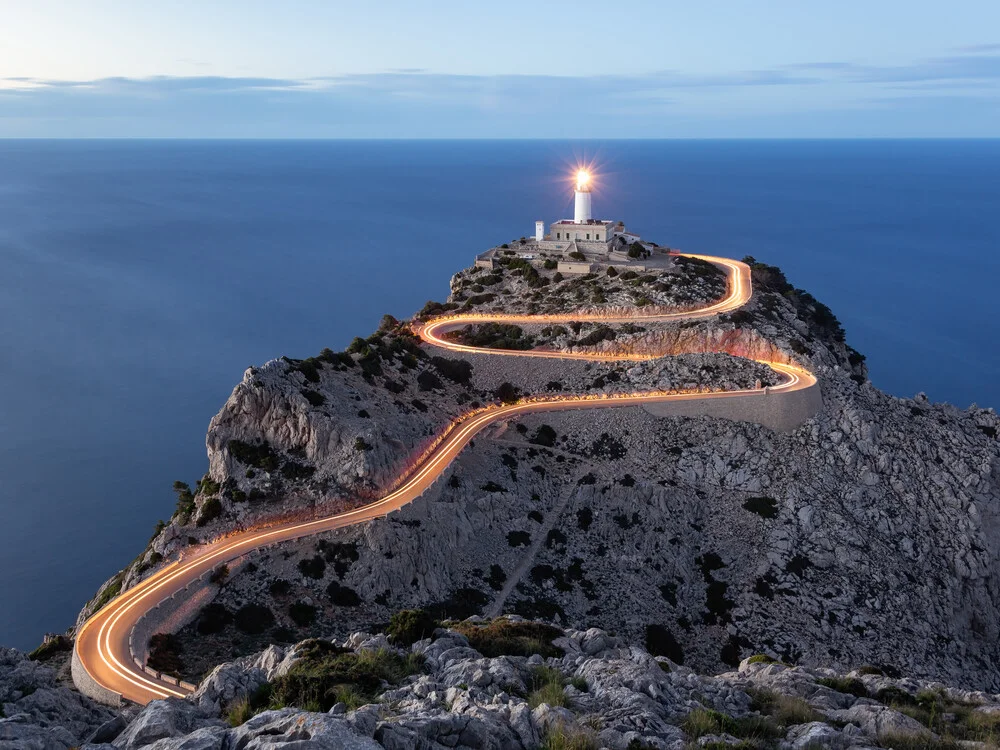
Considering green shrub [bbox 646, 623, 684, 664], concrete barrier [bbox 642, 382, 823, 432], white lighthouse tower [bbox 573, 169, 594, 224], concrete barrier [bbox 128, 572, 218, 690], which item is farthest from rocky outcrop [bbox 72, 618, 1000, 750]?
white lighthouse tower [bbox 573, 169, 594, 224]

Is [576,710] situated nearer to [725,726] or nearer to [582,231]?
[725,726]

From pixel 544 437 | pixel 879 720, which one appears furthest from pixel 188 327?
pixel 879 720

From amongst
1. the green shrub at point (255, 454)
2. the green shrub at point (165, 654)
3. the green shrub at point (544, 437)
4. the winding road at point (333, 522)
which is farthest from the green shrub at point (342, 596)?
the green shrub at point (544, 437)

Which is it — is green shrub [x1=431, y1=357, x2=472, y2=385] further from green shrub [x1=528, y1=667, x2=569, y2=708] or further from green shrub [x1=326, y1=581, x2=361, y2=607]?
green shrub [x1=528, y1=667, x2=569, y2=708]

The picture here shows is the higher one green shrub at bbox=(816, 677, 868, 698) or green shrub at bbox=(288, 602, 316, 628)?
green shrub at bbox=(816, 677, 868, 698)

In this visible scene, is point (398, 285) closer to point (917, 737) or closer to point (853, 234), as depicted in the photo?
point (853, 234)

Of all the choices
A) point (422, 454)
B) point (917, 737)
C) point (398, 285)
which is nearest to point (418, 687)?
point (917, 737)

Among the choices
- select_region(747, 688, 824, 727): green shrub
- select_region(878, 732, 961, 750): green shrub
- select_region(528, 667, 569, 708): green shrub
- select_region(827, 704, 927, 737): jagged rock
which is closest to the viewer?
A: select_region(878, 732, 961, 750): green shrub
